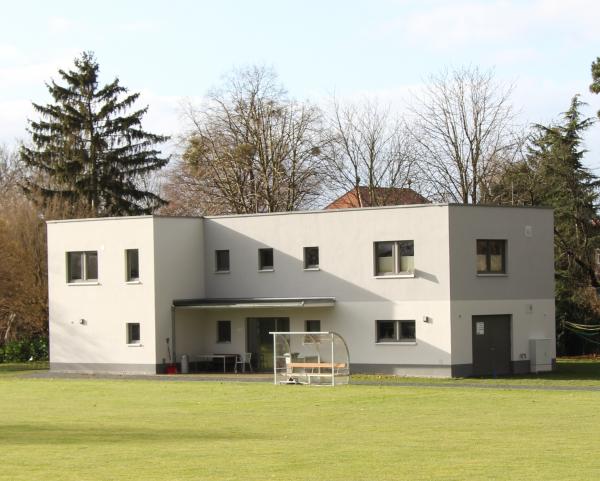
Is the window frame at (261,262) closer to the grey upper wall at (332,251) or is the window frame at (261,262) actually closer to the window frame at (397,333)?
the grey upper wall at (332,251)

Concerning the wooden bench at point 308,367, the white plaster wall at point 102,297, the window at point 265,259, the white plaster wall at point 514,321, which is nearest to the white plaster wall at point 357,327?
the white plaster wall at point 514,321

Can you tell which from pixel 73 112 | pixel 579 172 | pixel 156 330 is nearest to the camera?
pixel 156 330

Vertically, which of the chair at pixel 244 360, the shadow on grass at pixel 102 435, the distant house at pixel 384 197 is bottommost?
the chair at pixel 244 360

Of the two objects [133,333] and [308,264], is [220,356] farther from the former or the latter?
[308,264]

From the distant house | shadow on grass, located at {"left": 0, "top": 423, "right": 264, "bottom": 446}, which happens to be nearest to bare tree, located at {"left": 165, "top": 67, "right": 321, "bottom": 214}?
the distant house

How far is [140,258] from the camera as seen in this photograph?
47.6 m

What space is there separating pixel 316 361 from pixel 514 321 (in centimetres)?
869

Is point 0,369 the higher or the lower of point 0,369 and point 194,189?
the lower

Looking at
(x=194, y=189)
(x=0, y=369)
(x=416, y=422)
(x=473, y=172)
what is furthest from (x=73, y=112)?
(x=416, y=422)

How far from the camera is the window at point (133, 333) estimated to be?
48031 millimetres

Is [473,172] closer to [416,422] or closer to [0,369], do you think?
[0,369]

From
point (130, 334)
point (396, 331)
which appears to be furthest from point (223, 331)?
point (396, 331)

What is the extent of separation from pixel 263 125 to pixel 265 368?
73.3 ft

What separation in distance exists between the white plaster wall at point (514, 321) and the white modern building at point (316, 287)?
5 cm
